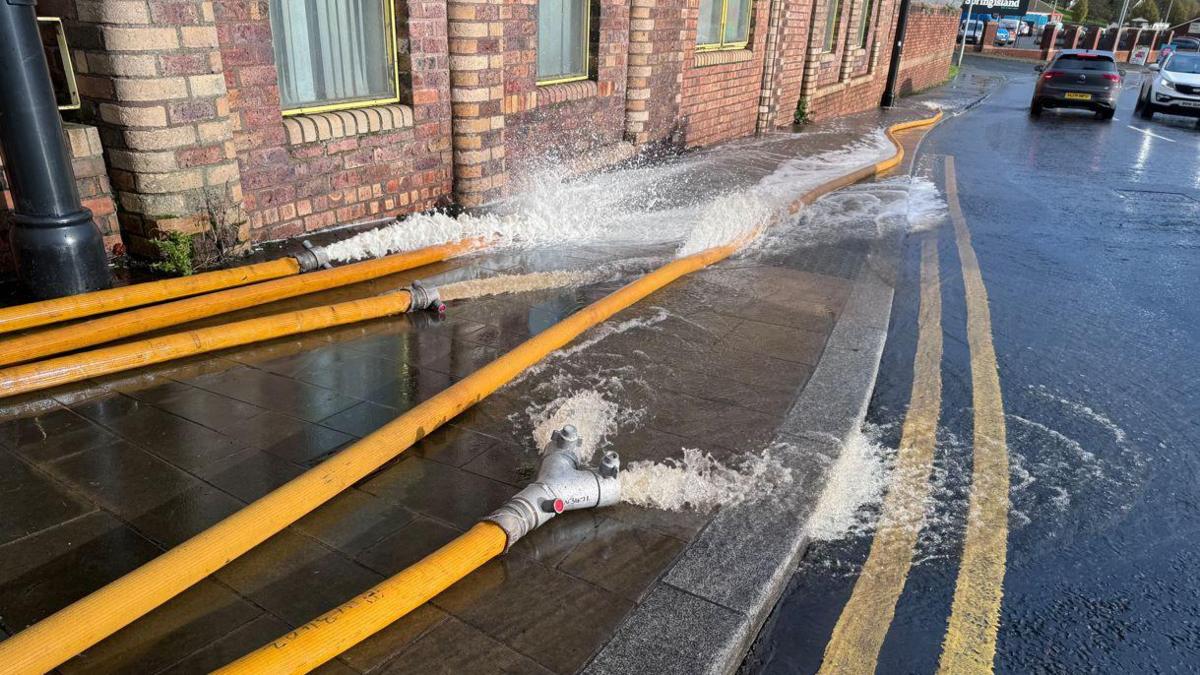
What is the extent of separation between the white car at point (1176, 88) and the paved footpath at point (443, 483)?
20503 millimetres

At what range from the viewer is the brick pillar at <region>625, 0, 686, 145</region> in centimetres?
1005

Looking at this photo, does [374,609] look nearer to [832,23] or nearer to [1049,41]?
[832,23]

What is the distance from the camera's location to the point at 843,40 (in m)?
18.3

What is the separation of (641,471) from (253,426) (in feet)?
6.06

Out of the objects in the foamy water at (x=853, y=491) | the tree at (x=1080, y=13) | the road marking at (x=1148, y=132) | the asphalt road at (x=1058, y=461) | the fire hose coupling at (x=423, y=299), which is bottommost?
the road marking at (x=1148, y=132)

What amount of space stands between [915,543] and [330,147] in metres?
5.28

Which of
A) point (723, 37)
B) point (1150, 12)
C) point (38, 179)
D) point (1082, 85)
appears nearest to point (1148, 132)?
point (1082, 85)

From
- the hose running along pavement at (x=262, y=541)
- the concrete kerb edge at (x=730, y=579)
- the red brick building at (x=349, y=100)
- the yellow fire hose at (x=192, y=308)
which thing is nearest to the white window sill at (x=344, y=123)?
the red brick building at (x=349, y=100)

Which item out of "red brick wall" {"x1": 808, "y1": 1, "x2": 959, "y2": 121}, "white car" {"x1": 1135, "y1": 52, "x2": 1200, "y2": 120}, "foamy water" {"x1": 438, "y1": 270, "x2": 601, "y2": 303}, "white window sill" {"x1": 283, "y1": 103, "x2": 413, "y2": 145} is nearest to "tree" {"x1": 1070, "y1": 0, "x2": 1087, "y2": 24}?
"red brick wall" {"x1": 808, "y1": 1, "x2": 959, "y2": 121}

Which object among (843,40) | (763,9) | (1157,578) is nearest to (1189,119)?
(843,40)

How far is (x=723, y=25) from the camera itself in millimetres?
12609

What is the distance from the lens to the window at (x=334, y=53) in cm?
610

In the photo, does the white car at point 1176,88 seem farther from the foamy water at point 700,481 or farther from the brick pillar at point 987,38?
the brick pillar at point 987,38

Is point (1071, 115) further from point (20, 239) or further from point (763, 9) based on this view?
point (20, 239)
